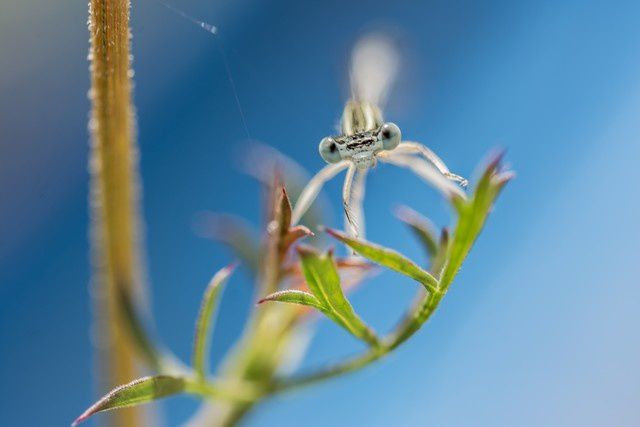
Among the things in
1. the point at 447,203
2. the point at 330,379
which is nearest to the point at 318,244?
the point at 330,379

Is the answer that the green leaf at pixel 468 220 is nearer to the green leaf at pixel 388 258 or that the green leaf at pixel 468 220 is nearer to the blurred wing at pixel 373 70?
the green leaf at pixel 388 258

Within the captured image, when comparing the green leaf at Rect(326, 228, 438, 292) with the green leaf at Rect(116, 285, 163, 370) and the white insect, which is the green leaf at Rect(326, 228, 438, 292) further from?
the green leaf at Rect(116, 285, 163, 370)

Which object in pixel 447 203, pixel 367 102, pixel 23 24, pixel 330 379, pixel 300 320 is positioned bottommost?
pixel 330 379

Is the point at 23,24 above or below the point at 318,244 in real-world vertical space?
above

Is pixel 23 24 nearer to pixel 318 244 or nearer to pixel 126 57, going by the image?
pixel 318 244

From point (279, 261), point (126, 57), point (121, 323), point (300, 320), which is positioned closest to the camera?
point (126, 57)

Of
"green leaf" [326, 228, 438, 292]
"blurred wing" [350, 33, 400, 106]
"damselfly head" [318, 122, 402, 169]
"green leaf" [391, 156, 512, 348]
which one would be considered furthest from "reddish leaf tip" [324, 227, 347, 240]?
"blurred wing" [350, 33, 400, 106]

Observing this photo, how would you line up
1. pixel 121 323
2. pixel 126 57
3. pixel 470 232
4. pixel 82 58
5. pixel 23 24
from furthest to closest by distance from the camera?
1. pixel 82 58
2. pixel 23 24
3. pixel 121 323
4. pixel 470 232
5. pixel 126 57
